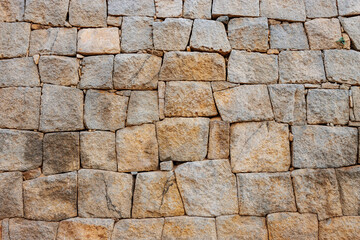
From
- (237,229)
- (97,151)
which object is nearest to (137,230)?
(97,151)

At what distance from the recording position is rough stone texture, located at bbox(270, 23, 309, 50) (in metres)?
2.79

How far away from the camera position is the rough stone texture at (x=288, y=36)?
2.79 m

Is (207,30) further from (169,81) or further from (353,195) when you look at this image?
(353,195)

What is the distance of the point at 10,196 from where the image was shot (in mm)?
2559

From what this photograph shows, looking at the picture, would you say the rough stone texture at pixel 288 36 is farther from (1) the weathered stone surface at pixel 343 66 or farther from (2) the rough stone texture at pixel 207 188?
(2) the rough stone texture at pixel 207 188

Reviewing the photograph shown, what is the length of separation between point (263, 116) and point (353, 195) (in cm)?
116

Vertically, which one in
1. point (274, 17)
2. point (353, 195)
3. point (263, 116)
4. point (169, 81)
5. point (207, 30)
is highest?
point (274, 17)

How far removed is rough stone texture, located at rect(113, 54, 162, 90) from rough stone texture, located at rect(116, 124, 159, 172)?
490mm

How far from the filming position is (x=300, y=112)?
2.69m

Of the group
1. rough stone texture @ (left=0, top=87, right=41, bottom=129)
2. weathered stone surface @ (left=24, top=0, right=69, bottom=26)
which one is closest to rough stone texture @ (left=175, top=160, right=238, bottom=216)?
rough stone texture @ (left=0, top=87, right=41, bottom=129)

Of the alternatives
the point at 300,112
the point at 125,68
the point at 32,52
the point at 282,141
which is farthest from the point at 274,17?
the point at 32,52

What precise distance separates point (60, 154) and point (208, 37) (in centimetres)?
189

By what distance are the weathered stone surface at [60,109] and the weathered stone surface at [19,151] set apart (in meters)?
0.17

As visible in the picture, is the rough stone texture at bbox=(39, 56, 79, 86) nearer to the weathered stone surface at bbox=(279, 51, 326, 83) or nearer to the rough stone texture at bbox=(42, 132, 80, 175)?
the rough stone texture at bbox=(42, 132, 80, 175)
